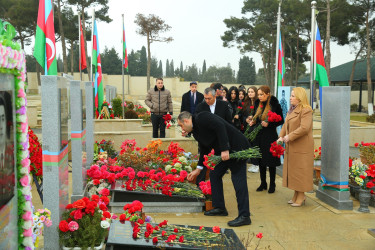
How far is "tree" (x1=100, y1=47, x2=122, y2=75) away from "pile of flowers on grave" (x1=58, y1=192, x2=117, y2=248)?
5905cm

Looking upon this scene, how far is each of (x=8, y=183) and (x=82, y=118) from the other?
127 inches

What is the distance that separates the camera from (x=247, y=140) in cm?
516

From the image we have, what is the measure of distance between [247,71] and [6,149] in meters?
65.2

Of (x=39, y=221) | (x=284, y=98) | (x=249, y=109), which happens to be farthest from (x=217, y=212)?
(x=284, y=98)

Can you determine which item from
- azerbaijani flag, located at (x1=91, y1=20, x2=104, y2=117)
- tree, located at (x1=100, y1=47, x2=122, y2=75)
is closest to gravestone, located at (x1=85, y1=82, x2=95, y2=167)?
azerbaijani flag, located at (x1=91, y1=20, x2=104, y2=117)

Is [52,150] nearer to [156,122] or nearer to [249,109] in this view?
[249,109]

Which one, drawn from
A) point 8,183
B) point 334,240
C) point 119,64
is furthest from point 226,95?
point 119,64

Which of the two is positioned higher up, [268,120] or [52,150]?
[268,120]

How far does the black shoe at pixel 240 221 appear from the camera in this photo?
4.95 metres

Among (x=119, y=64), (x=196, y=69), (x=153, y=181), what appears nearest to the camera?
(x=153, y=181)

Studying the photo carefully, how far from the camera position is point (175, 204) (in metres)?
5.66

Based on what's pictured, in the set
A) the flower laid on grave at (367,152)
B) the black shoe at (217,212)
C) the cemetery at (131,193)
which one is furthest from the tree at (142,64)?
the black shoe at (217,212)

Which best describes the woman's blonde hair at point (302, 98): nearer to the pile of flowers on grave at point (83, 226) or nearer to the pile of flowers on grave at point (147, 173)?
the pile of flowers on grave at point (147, 173)

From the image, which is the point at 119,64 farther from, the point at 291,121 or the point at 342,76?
the point at 291,121
